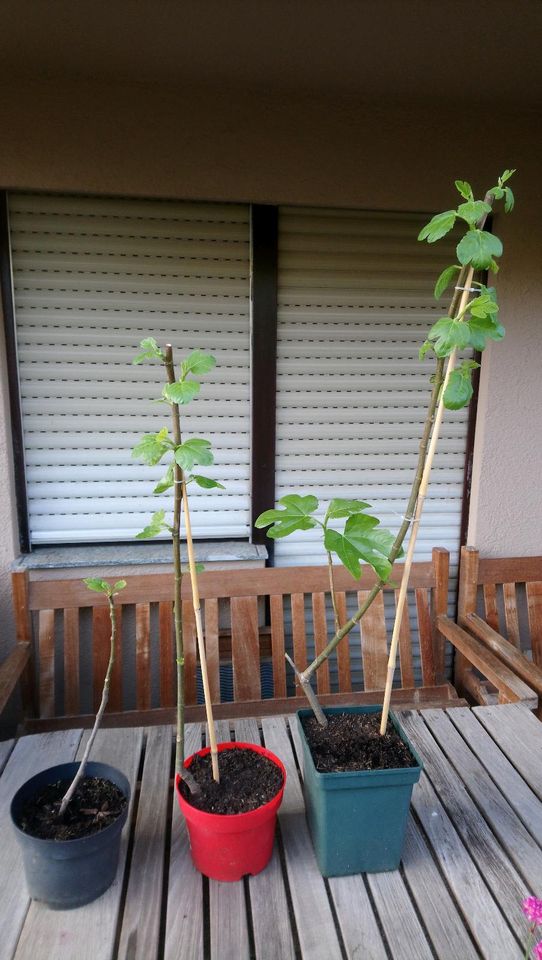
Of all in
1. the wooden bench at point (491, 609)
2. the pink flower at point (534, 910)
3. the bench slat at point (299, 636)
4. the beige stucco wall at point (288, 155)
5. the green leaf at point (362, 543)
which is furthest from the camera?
the wooden bench at point (491, 609)

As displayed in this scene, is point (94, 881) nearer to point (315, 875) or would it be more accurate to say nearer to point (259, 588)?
point (315, 875)

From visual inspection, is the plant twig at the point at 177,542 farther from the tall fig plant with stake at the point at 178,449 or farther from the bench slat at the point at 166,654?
the bench slat at the point at 166,654

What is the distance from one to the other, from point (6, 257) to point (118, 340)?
52 centimetres

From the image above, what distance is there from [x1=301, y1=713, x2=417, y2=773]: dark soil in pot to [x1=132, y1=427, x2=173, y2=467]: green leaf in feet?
2.40

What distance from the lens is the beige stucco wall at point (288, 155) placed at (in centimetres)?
213

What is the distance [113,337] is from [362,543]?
1657 mm

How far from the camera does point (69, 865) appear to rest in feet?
3.63

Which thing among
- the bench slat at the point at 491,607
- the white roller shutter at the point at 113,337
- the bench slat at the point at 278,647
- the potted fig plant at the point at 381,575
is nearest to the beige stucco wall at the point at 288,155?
the white roller shutter at the point at 113,337

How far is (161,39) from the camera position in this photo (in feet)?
6.26

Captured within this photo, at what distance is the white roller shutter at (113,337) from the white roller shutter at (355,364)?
0.74 ft

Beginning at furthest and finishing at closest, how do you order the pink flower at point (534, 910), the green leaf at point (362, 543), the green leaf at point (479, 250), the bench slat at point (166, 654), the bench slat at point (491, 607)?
the bench slat at point (491, 607), the bench slat at point (166, 654), the green leaf at point (362, 543), the green leaf at point (479, 250), the pink flower at point (534, 910)

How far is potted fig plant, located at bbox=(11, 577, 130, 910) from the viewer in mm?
1098

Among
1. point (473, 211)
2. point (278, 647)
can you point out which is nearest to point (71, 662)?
point (278, 647)

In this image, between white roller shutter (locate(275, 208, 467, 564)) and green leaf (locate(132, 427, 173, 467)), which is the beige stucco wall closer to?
white roller shutter (locate(275, 208, 467, 564))
